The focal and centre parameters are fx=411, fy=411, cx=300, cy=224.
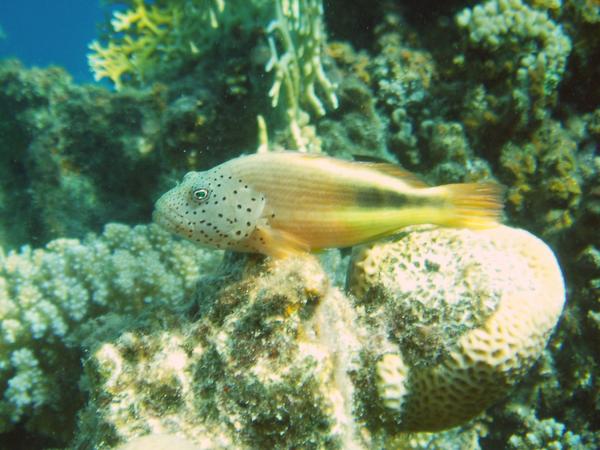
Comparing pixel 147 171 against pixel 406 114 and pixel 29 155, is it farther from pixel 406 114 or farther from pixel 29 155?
pixel 406 114

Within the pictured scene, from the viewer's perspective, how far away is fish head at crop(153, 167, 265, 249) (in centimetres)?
269

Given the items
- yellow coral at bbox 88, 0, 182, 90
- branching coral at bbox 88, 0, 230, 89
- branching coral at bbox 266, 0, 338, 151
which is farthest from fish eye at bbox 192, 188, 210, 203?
yellow coral at bbox 88, 0, 182, 90

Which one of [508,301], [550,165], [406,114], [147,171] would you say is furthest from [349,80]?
[508,301]

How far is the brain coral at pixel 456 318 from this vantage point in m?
2.69

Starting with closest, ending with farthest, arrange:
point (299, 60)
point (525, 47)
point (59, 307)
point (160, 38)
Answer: point (59, 307), point (525, 47), point (299, 60), point (160, 38)

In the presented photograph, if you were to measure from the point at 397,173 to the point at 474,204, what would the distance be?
23.7 inches

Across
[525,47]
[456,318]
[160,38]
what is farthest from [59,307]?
[525,47]

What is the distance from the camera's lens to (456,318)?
9.04ft

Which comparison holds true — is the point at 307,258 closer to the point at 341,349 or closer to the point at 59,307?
the point at 341,349

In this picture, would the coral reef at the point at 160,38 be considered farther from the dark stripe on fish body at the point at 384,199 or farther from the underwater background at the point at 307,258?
A: the dark stripe on fish body at the point at 384,199

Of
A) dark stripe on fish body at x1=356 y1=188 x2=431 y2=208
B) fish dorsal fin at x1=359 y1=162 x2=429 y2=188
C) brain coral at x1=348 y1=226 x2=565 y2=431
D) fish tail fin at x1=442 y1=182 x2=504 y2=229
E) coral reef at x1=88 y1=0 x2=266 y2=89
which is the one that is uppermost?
coral reef at x1=88 y1=0 x2=266 y2=89

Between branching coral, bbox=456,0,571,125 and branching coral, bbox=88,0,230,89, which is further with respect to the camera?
branching coral, bbox=88,0,230,89

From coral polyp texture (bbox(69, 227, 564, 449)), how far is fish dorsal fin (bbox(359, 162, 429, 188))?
17.2 inches

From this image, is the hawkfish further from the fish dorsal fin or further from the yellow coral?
the yellow coral
